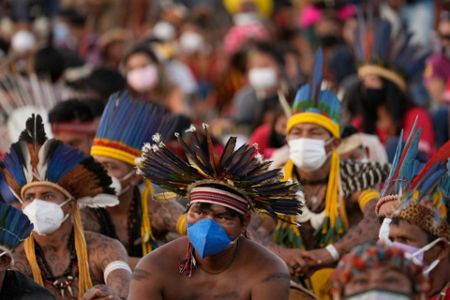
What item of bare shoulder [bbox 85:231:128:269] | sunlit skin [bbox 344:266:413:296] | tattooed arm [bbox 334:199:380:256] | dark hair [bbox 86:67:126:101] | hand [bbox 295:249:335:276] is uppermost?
dark hair [bbox 86:67:126:101]

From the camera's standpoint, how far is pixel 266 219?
30.8ft

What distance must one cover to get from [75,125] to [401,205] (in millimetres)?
3612

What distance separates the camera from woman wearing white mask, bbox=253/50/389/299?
9.34 meters

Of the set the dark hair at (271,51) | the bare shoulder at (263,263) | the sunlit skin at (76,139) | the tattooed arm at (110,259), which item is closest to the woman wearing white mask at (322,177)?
the tattooed arm at (110,259)

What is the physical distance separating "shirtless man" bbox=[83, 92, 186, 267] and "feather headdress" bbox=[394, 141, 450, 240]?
7.58ft

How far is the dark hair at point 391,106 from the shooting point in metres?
12.4

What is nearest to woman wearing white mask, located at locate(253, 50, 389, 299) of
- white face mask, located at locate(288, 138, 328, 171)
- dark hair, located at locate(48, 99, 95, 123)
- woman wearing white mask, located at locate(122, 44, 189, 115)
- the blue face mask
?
white face mask, located at locate(288, 138, 328, 171)

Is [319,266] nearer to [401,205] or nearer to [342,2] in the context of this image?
[401,205]

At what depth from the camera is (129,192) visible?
30.9 feet

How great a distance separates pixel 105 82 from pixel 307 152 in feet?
12.7

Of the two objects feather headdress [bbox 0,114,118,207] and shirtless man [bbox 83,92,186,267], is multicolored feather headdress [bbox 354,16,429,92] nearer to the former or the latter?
shirtless man [bbox 83,92,186,267]

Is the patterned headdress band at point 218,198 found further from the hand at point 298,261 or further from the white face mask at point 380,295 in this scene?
the white face mask at point 380,295

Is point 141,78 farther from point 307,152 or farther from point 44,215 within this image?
point 44,215

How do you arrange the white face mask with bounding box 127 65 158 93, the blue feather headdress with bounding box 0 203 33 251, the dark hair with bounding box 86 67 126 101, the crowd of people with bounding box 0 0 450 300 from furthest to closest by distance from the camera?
the white face mask with bounding box 127 65 158 93 → the dark hair with bounding box 86 67 126 101 → the blue feather headdress with bounding box 0 203 33 251 → the crowd of people with bounding box 0 0 450 300
